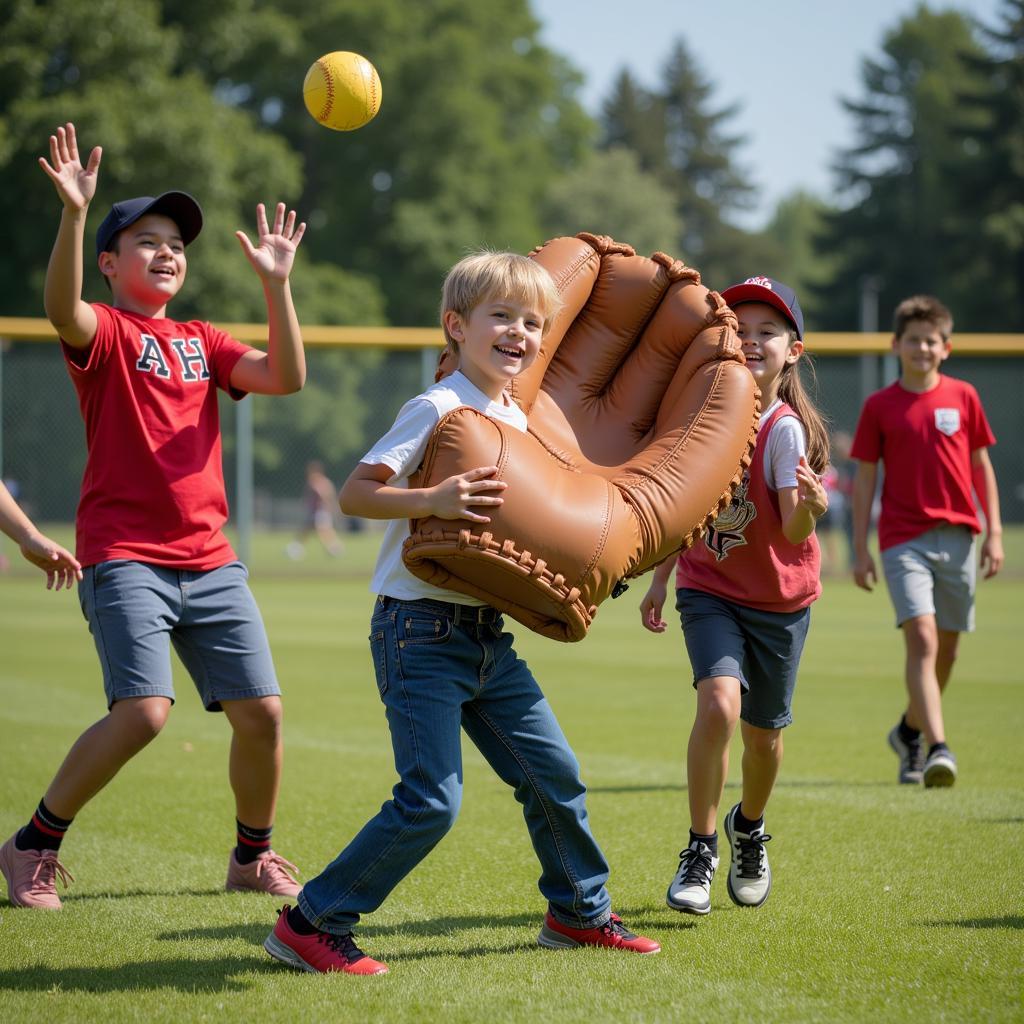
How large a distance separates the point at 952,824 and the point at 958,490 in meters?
1.95

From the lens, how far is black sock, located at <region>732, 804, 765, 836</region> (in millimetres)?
4318

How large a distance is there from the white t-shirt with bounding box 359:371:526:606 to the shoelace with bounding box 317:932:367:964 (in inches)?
35.1

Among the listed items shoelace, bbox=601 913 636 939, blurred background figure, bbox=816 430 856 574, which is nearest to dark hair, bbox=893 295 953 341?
shoelace, bbox=601 913 636 939

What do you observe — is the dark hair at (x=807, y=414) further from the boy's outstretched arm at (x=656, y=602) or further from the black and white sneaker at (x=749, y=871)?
the black and white sneaker at (x=749, y=871)

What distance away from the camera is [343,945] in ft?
11.7

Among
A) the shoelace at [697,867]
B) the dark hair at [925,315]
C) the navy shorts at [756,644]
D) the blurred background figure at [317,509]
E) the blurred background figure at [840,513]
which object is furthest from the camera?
the blurred background figure at [317,509]

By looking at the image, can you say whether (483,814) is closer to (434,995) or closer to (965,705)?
(434,995)

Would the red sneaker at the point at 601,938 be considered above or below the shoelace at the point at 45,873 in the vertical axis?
above

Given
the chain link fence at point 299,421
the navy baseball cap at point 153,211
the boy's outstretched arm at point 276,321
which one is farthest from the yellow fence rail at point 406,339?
the boy's outstretched arm at point 276,321

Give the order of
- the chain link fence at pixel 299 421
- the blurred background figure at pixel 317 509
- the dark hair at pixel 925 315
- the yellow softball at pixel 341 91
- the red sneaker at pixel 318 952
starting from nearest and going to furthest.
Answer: the red sneaker at pixel 318 952 → the yellow softball at pixel 341 91 → the dark hair at pixel 925 315 → the chain link fence at pixel 299 421 → the blurred background figure at pixel 317 509

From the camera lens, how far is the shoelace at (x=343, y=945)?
11.6 ft

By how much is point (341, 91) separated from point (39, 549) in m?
2.18

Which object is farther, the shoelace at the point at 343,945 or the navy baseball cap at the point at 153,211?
the navy baseball cap at the point at 153,211

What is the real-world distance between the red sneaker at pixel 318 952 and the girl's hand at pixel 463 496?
116 cm
